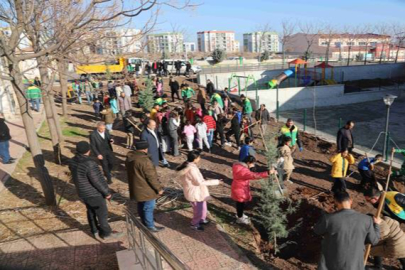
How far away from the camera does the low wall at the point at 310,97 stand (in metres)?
20.8

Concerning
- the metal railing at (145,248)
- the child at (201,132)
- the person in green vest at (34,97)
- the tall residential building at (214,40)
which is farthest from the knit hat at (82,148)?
the tall residential building at (214,40)

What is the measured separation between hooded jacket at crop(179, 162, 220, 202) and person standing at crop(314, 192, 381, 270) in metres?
2.19

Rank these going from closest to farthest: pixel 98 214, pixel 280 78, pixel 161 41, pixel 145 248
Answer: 1. pixel 145 248
2. pixel 98 214
3. pixel 161 41
4. pixel 280 78

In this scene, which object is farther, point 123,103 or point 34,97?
point 34,97

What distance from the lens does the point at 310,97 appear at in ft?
71.5

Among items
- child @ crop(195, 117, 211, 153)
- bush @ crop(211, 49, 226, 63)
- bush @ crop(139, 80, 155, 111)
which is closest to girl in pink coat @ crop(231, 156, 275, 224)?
child @ crop(195, 117, 211, 153)

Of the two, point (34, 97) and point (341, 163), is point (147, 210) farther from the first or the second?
point (34, 97)

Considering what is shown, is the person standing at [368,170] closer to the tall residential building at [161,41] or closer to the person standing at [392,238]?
the person standing at [392,238]

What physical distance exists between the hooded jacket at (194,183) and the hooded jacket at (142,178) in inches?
22.5

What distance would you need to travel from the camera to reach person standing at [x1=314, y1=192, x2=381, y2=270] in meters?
3.33

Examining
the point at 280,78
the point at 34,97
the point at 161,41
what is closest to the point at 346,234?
the point at 34,97

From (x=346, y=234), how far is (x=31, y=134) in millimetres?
5832

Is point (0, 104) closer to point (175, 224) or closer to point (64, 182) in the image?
point (64, 182)

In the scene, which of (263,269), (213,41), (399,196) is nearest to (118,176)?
(263,269)
